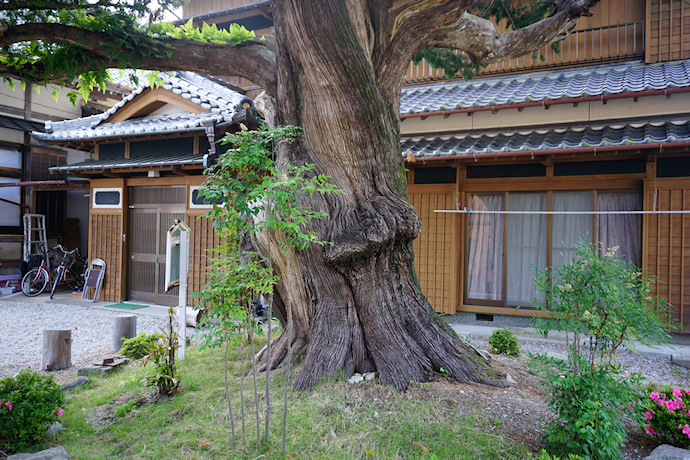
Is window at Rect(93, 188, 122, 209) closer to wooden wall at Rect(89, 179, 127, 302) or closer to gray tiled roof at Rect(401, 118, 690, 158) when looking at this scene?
wooden wall at Rect(89, 179, 127, 302)

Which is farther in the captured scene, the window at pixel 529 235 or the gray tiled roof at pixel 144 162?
the gray tiled roof at pixel 144 162

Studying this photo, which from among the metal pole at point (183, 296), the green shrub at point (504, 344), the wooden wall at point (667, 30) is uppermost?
the wooden wall at point (667, 30)

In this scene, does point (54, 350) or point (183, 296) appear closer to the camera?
point (183, 296)

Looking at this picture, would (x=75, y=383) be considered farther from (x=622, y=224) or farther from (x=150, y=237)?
(x=622, y=224)

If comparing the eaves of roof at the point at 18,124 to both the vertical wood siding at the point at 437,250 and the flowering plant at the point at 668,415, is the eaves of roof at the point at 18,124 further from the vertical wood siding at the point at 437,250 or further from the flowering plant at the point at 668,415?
the flowering plant at the point at 668,415

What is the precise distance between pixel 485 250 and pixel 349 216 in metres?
4.66

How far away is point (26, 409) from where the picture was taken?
11.2ft

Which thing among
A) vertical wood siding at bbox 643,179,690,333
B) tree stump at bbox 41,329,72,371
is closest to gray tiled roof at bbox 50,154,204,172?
tree stump at bbox 41,329,72,371

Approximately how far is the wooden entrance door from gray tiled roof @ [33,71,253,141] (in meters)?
1.44

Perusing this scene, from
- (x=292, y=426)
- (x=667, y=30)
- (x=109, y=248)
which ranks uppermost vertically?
(x=667, y=30)

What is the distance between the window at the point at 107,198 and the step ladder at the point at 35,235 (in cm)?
301

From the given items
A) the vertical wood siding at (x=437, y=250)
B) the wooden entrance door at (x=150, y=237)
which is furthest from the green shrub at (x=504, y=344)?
the wooden entrance door at (x=150, y=237)

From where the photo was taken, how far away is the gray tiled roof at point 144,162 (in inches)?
349

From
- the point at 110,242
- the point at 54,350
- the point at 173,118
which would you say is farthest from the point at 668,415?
the point at 110,242
